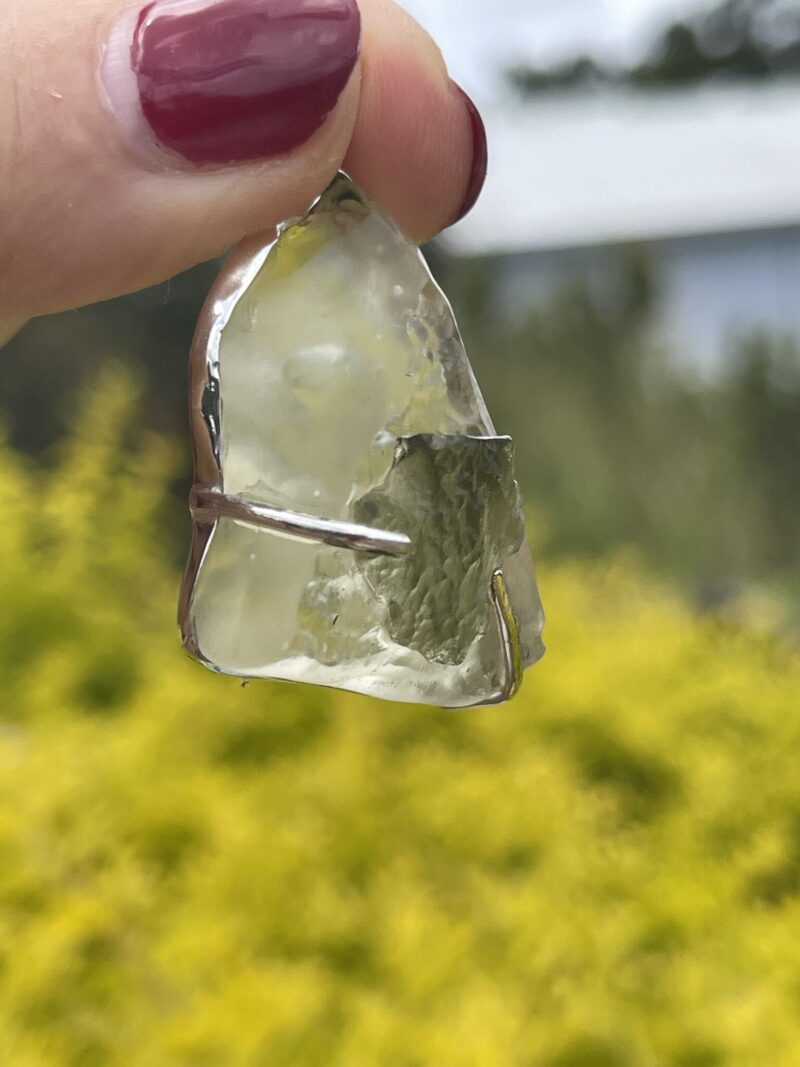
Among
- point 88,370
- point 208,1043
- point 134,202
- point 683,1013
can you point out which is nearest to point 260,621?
point 134,202

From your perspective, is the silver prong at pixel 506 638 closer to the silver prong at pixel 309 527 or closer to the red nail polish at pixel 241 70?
the silver prong at pixel 309 527

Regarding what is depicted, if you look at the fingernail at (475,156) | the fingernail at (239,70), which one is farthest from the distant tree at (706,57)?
the fingernail at (239,70)

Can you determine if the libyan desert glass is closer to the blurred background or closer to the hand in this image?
the hand

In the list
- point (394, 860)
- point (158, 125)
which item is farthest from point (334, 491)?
point (394, 860)

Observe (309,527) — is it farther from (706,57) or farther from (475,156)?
(706,57)

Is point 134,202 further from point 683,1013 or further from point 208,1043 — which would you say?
point 683,1013
